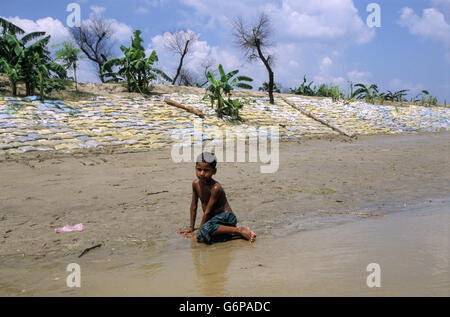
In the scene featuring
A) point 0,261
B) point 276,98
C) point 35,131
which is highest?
point 276,98

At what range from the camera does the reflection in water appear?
239 centimetres

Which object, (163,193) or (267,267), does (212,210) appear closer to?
(267,267)

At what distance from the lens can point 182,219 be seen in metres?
4.46

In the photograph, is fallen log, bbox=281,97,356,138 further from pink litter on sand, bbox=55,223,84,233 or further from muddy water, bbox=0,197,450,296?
pink litter on sand, bbox=55,223,84,233

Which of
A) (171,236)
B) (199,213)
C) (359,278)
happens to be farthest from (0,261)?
(359,278)

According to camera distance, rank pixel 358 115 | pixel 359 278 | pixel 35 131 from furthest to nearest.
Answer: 1. pixel 358 115
2. pixel 35 131
3. pixel 359 278

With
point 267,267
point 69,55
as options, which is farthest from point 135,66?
point 267,267

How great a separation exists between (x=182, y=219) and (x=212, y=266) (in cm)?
167

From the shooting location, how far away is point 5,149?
827 centimetres

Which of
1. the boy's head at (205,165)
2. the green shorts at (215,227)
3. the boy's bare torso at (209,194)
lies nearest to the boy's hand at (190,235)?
the green shorts at (215,227)

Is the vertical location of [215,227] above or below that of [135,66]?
below
